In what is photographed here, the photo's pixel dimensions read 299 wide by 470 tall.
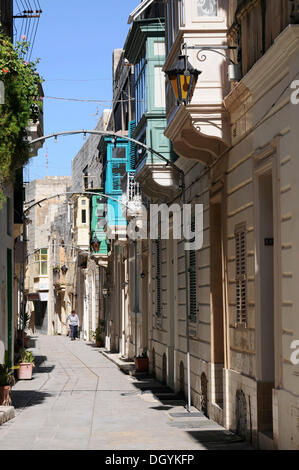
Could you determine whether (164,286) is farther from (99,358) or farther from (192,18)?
(99,358)

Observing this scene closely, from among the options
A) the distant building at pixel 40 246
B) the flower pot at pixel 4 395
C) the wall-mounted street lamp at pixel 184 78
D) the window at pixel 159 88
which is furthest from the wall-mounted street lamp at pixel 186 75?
the distant building at pixel 40 246

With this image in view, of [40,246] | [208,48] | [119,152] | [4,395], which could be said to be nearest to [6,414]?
[4,395]

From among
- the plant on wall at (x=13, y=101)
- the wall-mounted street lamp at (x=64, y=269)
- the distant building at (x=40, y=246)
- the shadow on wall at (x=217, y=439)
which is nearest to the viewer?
the shadow on wall at (x=217, y=439)

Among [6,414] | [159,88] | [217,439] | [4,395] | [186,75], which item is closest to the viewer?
[217,439]

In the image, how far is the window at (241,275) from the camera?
1306 cm

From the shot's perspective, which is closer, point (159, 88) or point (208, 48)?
point (208, 48)

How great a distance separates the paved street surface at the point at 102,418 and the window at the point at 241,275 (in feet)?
5.83

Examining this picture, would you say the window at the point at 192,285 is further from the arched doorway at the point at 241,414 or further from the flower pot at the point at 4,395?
the arched doorway at the point at 241,414

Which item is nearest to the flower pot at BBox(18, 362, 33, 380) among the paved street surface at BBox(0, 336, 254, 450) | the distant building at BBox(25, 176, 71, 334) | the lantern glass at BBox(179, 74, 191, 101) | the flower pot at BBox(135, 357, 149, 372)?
the paved street surface at BBox(0, 336, 254, 450)

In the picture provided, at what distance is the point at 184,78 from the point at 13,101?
9.38 feet

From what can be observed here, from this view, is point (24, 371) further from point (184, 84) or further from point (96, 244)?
point (96, 244)

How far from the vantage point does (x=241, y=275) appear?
1319cm

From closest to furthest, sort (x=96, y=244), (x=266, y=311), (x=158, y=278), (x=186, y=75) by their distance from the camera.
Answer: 1. (x=266, y=311)
2. (x=186, y=75)
3. (x=158, y=278)
4. (x=96, y=244)
